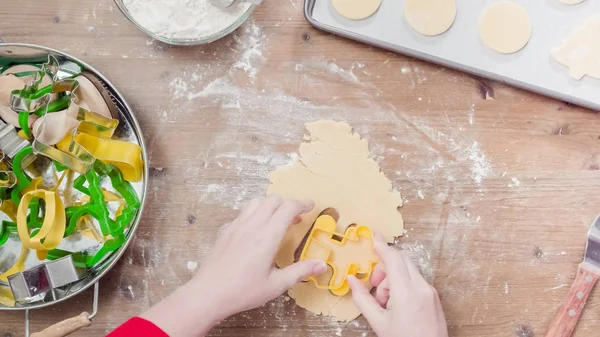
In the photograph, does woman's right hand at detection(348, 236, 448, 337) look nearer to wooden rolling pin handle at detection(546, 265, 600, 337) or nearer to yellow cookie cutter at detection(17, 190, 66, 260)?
wooden rolling pin handle at detection(546, 265, 600, 337)

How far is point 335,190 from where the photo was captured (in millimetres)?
856

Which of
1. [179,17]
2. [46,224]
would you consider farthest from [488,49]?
[46,224]

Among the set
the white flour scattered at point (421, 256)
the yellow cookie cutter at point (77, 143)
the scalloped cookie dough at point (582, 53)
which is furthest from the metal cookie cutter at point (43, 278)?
the scalloped cookie dough at point (582, 53)

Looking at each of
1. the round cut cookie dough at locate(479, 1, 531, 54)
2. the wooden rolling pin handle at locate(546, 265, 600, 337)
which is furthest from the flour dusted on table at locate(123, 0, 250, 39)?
the wooden rolling pin handle at locate(546, 265, 600, 337)

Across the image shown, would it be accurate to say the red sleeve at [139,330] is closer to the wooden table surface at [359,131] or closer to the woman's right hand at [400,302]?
Result: the wooden table surface at [359,131]

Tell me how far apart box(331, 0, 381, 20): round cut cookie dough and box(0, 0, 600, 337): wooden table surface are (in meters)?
0.05

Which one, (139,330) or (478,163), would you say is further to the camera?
(478,163)

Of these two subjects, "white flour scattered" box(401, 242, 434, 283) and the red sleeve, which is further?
"white flour scattered" box(401, 242, 434, 283)

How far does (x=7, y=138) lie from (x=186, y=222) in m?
0.28

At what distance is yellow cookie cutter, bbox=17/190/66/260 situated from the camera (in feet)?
2.55

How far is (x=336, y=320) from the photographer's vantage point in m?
0.84

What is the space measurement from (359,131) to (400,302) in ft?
0.86

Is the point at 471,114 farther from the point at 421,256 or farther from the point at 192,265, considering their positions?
the point at 192,265

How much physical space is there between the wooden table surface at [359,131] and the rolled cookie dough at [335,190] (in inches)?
0.7
